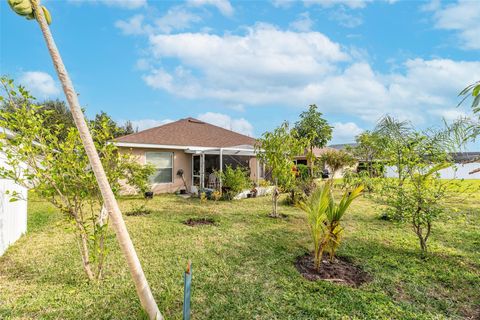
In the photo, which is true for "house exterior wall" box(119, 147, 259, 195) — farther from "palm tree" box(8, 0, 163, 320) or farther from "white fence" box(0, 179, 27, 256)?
"palm tree" box(8, 0, 163, 320)

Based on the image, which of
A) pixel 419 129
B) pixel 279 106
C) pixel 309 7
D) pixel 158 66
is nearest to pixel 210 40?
pixel 158 66

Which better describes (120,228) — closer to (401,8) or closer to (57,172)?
(57,172)

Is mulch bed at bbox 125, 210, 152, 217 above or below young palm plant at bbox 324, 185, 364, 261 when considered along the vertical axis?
below

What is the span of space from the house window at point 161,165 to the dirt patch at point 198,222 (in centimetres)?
637

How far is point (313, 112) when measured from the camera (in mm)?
13508

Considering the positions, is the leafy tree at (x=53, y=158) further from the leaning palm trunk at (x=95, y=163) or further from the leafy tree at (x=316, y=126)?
the leafy tree at (x=316, y=126)

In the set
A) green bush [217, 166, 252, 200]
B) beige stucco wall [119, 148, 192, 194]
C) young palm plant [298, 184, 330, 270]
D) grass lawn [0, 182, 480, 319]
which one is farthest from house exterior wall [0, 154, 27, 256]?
green bush [217, 166, 252, 200]

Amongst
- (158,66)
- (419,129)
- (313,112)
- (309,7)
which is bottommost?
(419,129)

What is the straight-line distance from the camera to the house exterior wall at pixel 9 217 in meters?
5.11

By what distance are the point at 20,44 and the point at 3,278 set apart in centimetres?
563

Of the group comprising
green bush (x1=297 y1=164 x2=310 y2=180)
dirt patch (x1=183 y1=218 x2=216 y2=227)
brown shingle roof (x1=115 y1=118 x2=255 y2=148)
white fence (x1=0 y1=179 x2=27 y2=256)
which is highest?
brown shingle roof (x1=115 y1=118 x2=255 y2=148)

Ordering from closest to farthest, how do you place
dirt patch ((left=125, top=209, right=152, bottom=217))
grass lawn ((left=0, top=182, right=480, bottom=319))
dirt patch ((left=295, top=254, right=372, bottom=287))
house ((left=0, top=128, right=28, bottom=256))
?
grass lawn ((left=0, top=182, right=480, bottom=319)) → dirt patch ((left=295, top=254, right=372, bottom=287)) → house ((left=0, top=128, right=28, bottom=256)) → dirt patch ((left=125, top=209, right=152, bottom=217))

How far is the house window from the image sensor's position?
13.4 metres

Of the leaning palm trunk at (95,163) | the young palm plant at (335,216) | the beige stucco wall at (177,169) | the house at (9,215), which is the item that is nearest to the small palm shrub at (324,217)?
the young palm plant at (335,216)
